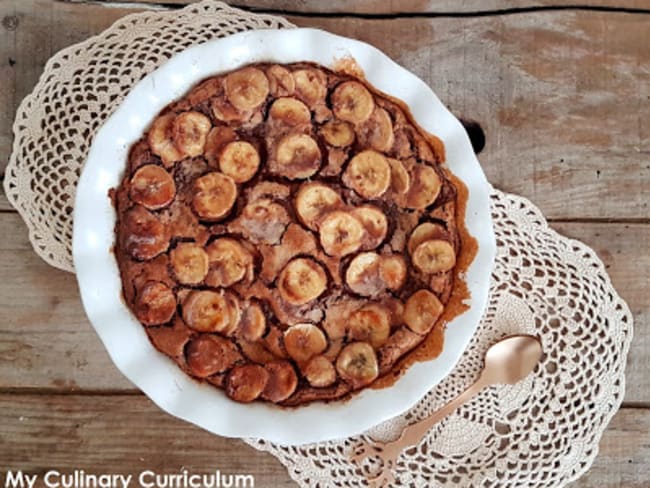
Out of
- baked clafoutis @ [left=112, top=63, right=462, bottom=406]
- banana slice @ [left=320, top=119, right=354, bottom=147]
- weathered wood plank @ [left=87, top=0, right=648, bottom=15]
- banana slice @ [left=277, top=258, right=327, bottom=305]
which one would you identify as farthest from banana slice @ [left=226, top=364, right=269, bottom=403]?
weathered wood plank @ [left=87, top=0, right=648, bottom=15]

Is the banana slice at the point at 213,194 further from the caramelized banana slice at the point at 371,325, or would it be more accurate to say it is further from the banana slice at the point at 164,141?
the caramelized banana slice at the point at 371,325

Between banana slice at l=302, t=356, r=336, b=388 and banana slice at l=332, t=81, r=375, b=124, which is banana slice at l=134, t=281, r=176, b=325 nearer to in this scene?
banana slice at l=302, t=356, r=336, b=388

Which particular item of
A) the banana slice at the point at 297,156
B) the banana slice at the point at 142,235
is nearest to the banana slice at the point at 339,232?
the banana slice at the point at 297,156

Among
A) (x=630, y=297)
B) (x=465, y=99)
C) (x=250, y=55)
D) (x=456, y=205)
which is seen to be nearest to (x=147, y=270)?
(x=250, y=55)

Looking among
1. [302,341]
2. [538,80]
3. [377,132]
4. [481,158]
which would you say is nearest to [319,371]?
[302,341]

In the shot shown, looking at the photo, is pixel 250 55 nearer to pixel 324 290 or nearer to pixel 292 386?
pixel 324 290

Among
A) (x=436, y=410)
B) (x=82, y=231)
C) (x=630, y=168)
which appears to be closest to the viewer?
(x=82, y=231)

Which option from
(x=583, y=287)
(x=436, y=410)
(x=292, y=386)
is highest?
(x=583, y=287)
